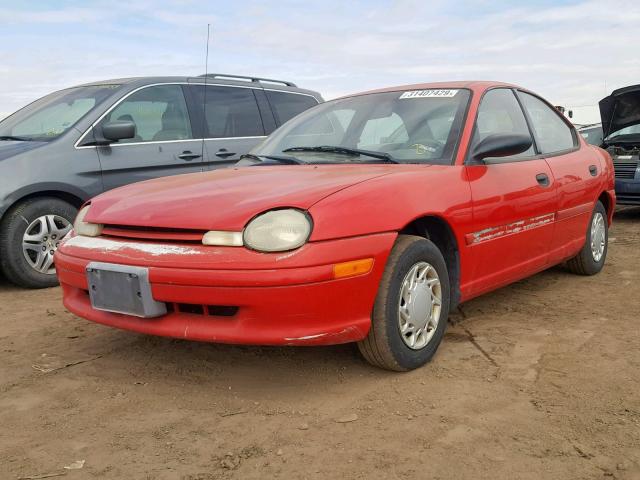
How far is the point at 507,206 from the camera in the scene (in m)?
3.65

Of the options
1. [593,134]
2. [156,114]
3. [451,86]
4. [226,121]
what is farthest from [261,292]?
[593,134]

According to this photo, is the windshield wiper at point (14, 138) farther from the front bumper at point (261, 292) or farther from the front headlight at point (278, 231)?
the front headlight at point (278, 231)

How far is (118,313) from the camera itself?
9.55 ft

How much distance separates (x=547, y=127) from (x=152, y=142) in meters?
3.19

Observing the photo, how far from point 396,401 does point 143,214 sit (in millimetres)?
1363

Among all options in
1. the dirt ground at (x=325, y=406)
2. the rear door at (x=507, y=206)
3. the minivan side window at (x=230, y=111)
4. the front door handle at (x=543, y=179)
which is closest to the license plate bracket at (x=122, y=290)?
the dirt ground at (x=325, y=406)

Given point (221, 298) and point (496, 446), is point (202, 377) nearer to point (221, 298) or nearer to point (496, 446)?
point (221, 298)

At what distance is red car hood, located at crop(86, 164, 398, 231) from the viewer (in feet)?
9.07

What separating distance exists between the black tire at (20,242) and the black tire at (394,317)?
3017 millimetres

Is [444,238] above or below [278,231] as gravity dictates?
below

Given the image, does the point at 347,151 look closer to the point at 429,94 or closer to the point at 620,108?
the point at 429,94

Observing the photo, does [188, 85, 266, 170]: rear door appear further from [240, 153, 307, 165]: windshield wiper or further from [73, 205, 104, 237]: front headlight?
[73, 205, 104, 237]: front headlight

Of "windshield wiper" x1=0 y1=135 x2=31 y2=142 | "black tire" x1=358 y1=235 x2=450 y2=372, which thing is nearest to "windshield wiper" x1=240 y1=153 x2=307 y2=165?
"black tire" x1=358 y1=235 x2=450 y2=372

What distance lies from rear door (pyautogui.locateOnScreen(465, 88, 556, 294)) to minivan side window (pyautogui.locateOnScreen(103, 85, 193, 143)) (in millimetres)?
2933
